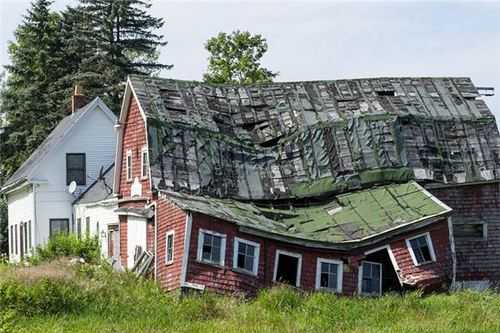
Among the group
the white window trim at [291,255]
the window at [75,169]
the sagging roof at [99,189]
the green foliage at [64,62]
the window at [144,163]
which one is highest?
the green foliage at [64,62]

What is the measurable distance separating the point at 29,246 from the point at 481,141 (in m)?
20.4

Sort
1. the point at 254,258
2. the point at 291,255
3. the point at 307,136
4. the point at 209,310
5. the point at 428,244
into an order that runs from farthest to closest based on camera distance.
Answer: the point at 307,136 → the point at 428,244 → the point at 291,255 → the point at 254,258 → the point at 209,310

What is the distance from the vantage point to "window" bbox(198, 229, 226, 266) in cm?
2845

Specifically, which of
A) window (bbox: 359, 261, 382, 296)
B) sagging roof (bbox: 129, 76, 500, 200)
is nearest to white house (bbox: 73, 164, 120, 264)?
sagging roof (bbox: 129, 76, 500, 200)

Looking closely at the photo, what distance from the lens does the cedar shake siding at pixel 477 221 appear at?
3384 cm

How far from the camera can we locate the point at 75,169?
146ft

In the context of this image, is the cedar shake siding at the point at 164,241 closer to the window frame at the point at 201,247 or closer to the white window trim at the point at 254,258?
the window frame at the point at 201,247

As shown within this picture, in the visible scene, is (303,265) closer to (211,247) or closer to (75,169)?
(211,247)

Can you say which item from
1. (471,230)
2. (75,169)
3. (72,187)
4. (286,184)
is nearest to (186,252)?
(286,184)

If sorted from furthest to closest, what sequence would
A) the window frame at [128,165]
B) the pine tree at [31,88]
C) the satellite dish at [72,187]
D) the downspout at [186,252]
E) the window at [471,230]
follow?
the pine tree at [31,88] < the satellite dish at [72,187] < the window frame at [128,165] < the window at [471,230] < the downspout at [186,252]

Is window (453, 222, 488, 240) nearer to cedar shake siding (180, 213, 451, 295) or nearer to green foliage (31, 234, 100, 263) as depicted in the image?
cedar shake siding (180, 213, 451, 295)

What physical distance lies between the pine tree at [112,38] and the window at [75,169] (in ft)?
57.7

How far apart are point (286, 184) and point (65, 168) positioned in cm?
1368

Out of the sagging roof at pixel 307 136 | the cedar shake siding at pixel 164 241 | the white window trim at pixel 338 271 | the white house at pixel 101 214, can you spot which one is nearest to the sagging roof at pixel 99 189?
the white house at pixel 101 214
